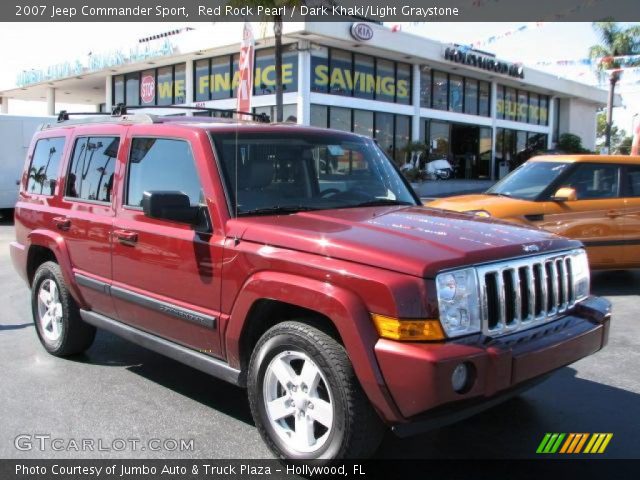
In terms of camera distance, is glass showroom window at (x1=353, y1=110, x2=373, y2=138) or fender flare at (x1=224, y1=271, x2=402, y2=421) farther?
glass showroom window at (x1=353, y1=110, x2=373, y2=138)

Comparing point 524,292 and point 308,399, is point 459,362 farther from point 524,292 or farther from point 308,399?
point 308,399

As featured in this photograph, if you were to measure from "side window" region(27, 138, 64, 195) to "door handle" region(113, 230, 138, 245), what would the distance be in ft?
4.47

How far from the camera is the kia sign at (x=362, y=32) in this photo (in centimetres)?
2228

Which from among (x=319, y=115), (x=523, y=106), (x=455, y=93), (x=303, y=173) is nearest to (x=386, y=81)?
(x=319, y=115)

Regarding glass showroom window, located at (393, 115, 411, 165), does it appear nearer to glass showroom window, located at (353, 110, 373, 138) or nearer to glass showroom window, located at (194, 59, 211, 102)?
glass showroom window, located at (353, 110, 373, 138)

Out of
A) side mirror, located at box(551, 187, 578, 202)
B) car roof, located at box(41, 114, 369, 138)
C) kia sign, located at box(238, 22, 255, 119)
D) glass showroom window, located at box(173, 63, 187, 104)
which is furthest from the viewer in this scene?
glass showroom window, located at box(173, 63, 187, 104)

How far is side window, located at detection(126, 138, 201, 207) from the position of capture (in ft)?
13.0

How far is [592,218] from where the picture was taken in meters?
7.67

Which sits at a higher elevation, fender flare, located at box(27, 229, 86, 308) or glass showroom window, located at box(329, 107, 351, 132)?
glass showroom window, located at box(329, 107, 351, 132)

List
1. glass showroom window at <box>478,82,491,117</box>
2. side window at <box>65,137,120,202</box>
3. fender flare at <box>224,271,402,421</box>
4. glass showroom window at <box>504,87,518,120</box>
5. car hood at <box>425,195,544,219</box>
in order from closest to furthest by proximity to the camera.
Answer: fender flare at <box>224,271,402,421</box>, side window at <box>65,137,120,202</box>, car hood at <box>425,195,544,219</box>, glass showroom window at <box>478,82,491,117</box>, glass showroom window at <box>504,87,518,120</box>

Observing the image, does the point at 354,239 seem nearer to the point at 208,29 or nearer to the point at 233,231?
the point at 233,231

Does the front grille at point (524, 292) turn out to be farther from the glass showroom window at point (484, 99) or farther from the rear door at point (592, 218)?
the glass showroom window at point (484, 99)

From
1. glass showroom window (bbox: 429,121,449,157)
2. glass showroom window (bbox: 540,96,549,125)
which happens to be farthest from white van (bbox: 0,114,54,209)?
glass showroom window (bbox: 540,96,549,125)

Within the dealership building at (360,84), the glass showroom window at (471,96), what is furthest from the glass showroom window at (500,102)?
the glass showroom window at (471,96)
